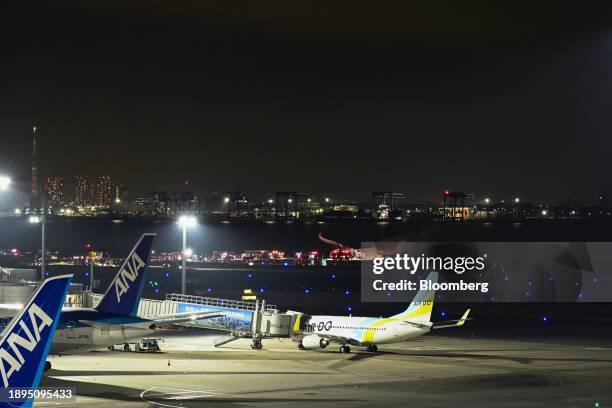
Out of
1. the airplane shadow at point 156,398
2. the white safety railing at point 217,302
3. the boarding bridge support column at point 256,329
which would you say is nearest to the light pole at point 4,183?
Answer: the white safety railing at point 217,302

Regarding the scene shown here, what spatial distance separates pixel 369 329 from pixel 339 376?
12.8m

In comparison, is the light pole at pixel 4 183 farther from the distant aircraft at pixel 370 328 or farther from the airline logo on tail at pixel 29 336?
the airline logo on tail at pixel 29 336

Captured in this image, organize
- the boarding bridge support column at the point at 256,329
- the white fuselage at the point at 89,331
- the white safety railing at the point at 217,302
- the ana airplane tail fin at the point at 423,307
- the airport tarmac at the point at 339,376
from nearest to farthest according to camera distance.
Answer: the airport tarmac at the point at 339,376 < the white fuselage at the point at 89,331 < the ana airplane tail fin at the point at 423,307 < the boarding bridge support column at the point at 256,329 < the white safety railing at the point at 217,302

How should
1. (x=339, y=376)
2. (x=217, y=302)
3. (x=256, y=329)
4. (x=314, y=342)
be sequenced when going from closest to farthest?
(x=339, y=376) → (x=314, y=342) → (x=256, y=329) → (x=217, y=302)

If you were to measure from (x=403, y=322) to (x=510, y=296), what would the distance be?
65496mm

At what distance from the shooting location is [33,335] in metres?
21.5

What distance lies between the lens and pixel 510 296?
12800 cm

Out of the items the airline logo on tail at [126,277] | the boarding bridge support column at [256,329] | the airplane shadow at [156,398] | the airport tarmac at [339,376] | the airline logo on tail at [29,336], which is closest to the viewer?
the airline logo on tail at [29,336]

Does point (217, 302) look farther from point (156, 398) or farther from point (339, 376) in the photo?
point (156, 398)

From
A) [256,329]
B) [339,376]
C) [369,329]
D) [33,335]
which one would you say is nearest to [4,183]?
[256,329]

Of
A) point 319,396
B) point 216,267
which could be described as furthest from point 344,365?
point 216,267

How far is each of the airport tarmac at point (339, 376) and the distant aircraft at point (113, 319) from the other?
185 cm

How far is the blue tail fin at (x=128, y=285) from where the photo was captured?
1933 inches

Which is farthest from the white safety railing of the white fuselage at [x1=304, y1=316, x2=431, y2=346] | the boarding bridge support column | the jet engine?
the white fuselage at [x1=304, y1=316, x2=431, y2=346]
